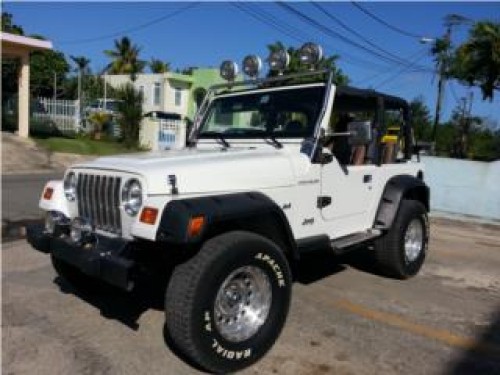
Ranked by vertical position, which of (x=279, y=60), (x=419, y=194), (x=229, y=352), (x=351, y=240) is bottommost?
(x=229, y=352)

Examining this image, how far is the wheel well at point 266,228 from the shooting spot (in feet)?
14.0

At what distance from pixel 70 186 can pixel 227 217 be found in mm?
1616

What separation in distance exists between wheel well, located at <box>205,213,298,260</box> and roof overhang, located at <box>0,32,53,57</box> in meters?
20.5

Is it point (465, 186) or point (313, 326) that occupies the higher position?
point (465, 186)

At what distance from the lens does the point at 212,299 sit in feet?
13.0

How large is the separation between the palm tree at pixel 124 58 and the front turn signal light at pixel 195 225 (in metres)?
54.3

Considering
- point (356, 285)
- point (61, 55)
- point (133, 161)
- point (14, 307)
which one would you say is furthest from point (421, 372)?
point (61, 55)

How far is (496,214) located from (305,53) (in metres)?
8.74

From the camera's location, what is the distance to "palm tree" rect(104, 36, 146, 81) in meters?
56.2

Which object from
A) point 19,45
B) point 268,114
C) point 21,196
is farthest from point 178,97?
point 268,114

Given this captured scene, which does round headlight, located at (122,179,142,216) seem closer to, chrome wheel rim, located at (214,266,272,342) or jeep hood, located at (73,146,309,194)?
jeep hood, located at (73,146,309,194)

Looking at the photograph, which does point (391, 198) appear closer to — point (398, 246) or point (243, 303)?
A: point (398, 246)

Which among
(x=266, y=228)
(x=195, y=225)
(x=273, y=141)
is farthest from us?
(x=273, y=141)

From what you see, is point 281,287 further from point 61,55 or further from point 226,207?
point 61,55
